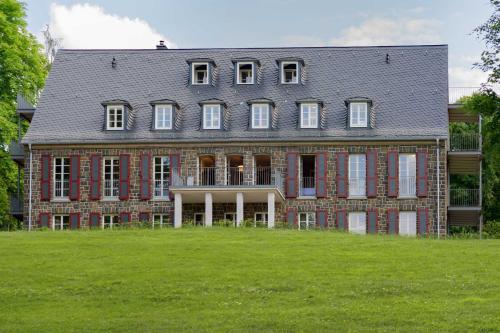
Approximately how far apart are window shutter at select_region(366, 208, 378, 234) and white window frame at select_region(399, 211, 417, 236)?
1.04 metres

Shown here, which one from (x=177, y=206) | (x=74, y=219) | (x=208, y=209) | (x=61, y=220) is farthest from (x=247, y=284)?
(x=61, y=220)

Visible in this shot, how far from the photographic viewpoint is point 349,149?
49.8 m

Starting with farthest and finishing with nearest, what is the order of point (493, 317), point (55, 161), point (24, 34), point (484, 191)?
point (484, 191) < point (24, 34) < point (55, 161) < point (493, 317)

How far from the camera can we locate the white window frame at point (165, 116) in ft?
169

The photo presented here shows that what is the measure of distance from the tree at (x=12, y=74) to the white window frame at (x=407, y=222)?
59.3ft

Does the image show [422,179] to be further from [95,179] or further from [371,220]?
[95,179]

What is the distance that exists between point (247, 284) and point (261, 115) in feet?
77.2

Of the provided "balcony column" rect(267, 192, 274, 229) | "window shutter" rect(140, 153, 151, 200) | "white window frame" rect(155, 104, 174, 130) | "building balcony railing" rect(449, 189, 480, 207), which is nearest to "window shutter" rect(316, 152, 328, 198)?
"balcony column" rect(267, 192, 274, 229)

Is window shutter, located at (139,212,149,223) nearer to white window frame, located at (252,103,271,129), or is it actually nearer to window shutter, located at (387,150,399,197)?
white window frame, located at (252,103,271,129)

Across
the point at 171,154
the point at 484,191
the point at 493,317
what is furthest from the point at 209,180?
the point at 493,317

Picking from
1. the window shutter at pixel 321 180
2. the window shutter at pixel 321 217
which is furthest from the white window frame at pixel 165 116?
the window shutter at pixel 321 217

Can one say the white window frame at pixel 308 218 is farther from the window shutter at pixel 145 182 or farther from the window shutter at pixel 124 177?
the window shutter at pixel 124 177

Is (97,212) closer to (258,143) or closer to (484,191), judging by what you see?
(258,143)

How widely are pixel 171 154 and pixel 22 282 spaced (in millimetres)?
21761
